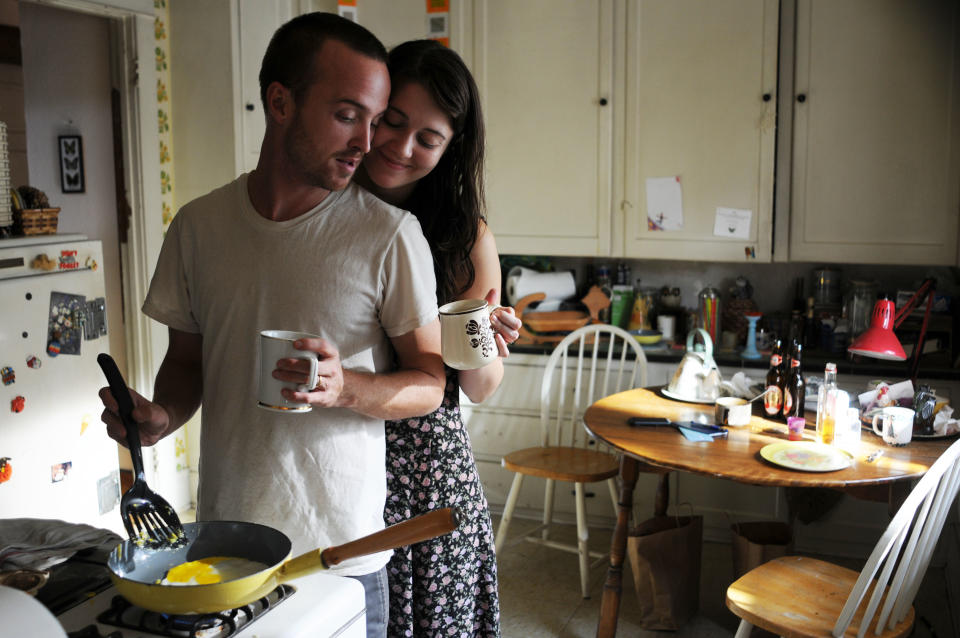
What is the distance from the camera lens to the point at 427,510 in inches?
66.2

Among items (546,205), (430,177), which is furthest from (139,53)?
(430,177)

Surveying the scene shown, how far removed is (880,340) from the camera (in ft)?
8.62

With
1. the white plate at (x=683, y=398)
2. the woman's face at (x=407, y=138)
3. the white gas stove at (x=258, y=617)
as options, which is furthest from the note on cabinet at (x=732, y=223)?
the white gas stove at (x=258, y=617)

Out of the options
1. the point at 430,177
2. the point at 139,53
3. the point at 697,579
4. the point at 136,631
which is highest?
the point at 139,53

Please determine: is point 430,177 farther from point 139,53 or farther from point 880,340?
point 139,53

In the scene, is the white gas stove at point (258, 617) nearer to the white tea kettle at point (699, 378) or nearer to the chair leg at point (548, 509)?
the white tea kettle at point (699, 378)

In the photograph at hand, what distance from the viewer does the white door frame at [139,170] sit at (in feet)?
12.1

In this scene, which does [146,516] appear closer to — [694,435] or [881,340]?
[694,435]

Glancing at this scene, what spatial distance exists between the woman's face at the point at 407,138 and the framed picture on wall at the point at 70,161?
3.06m

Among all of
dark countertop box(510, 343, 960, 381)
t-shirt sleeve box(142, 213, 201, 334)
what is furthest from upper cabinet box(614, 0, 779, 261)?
t-shirt sleeve box(142, 213, 201, 334)

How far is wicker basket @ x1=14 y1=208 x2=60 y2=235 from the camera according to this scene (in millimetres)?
3070

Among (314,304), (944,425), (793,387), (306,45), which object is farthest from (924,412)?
(306,45)

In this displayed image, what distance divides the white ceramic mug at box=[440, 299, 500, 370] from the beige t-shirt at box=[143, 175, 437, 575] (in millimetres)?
35

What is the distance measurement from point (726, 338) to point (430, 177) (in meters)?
2.34
